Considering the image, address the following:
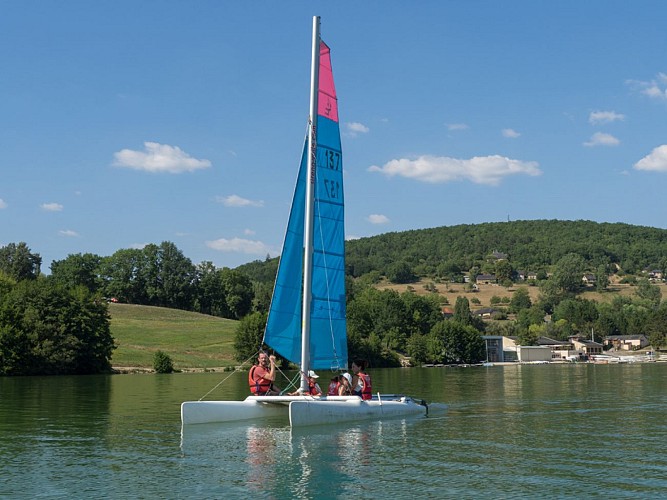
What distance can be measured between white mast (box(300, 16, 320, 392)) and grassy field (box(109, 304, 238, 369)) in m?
73.5

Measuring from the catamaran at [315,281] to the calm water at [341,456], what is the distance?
834 millimetres

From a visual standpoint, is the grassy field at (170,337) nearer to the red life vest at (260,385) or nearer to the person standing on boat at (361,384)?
the red life vest at (260,385)

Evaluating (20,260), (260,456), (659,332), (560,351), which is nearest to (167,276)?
(20,260)

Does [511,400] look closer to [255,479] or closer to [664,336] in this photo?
[255,479]

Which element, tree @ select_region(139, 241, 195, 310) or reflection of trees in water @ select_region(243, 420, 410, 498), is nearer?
reflection of trees in water @ select_region(243, 420, 410, 498)

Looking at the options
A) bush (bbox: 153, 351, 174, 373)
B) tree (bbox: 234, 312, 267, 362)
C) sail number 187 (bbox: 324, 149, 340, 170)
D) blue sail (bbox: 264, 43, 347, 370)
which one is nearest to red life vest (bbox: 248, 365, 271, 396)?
blue sail (bbox: 264, 43, 347, 370)

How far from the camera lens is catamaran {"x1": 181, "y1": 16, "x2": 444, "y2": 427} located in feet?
99.4

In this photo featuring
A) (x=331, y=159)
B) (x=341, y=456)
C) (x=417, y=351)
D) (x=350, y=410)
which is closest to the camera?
(x=341, y=456)

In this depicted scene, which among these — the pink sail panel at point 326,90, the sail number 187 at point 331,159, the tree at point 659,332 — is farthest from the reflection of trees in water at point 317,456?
the tree at point 659,332

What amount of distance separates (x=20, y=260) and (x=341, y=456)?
180 m

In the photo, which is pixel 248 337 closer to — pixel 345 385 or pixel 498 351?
pixel 498 351

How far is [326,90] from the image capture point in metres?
32.0

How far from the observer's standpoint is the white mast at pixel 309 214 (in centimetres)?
3044

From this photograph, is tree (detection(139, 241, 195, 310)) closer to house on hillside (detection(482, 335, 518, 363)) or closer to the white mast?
house on hillside (detection(482, 335, 518, 363))
